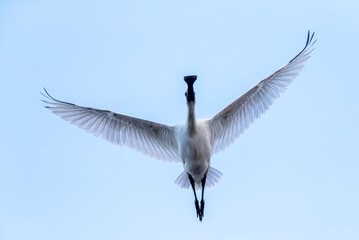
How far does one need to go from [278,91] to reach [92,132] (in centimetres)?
269

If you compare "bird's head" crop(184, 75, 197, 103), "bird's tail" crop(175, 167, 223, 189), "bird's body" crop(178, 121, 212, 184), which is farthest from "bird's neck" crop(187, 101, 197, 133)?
"bird's tail" crop(175, 167, 223, 189)

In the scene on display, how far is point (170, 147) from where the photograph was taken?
1544cm

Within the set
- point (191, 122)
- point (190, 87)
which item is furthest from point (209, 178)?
point (190, 87)

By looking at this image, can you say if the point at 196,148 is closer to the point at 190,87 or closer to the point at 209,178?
the point at 190,87

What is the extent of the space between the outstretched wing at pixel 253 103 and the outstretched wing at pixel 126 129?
26.6 inches

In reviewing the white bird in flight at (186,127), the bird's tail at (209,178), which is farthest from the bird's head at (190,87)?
the bird's tail at (209,178)

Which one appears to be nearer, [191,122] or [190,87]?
[191,122]

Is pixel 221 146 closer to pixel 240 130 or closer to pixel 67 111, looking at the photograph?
pixel 240 130

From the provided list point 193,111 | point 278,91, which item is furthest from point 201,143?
point 278,91

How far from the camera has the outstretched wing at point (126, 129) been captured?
49.9 feet

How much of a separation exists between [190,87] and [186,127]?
0.61 meters

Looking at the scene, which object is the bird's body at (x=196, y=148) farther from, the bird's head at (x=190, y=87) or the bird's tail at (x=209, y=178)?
the bird's tail at (x=209, y=178)

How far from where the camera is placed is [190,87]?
15.0 metres

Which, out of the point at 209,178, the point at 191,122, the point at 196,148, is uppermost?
the point at 191,122
